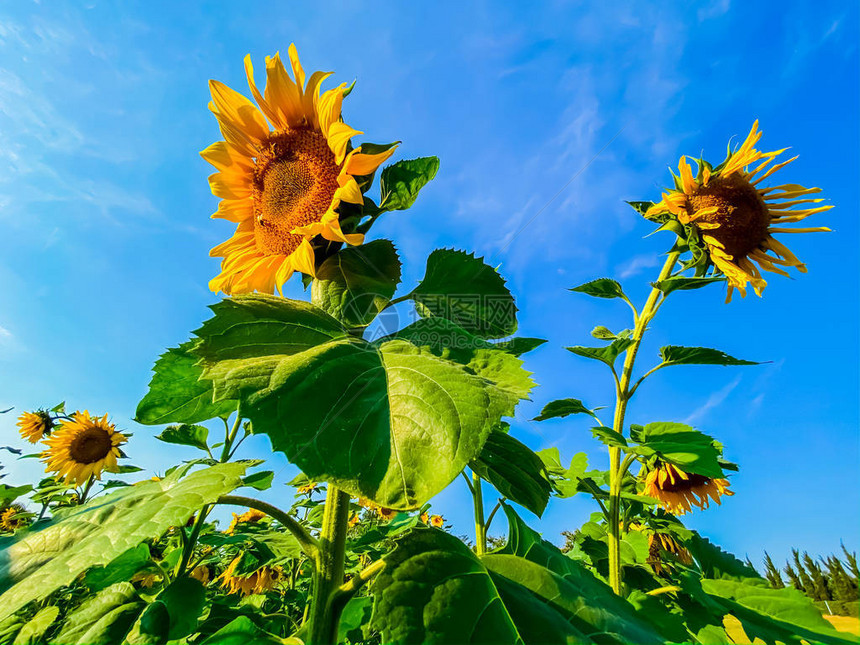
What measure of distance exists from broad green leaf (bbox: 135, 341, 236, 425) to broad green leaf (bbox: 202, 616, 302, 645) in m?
0.48

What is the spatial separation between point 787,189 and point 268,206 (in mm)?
3497

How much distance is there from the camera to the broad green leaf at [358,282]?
116 centimetres

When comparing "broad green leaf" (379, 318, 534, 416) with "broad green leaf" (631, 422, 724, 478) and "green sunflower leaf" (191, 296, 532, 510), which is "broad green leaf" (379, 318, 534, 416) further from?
"broad green leaf" (631, 422, 724, 478)

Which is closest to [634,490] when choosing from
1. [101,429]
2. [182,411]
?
[182,411]

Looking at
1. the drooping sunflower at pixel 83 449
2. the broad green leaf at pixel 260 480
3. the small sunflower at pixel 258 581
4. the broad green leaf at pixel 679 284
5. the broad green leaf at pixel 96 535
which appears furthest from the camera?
the drooping sunflower at pixel 83 449

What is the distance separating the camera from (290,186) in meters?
1.52

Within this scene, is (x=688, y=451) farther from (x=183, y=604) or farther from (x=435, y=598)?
(x=183, y=604)

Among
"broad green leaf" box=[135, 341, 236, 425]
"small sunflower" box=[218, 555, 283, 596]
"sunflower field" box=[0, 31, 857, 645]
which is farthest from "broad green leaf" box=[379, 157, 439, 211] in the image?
"small sunflower" box=[218, 555, 283, 596]

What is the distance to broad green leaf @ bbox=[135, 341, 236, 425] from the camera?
1.15 metres

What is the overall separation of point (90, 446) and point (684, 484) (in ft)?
19.2

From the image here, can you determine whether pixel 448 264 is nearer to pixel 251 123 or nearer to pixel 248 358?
pixel 248 358

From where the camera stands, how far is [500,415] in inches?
28.5

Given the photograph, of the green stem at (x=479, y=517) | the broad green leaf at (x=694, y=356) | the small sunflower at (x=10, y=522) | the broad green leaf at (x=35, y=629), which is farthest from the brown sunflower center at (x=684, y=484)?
the small sunflower at (x=10, y=522)

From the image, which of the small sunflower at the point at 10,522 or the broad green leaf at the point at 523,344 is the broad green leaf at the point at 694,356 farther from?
the small sunflower at the point at 10,522
